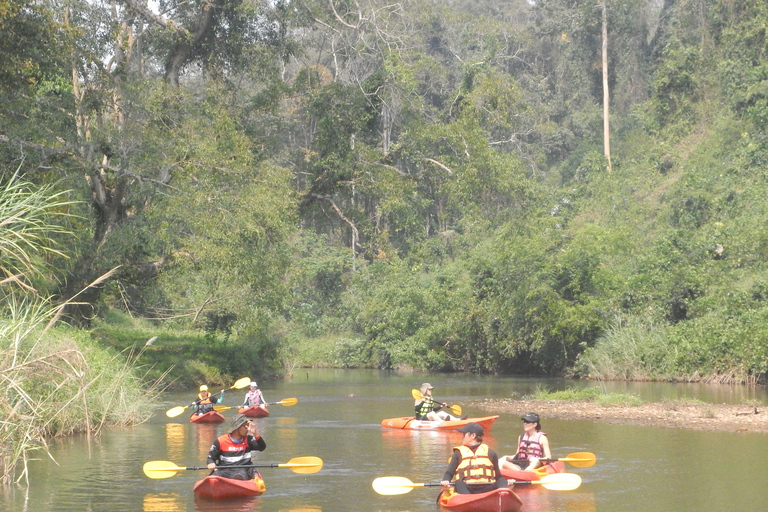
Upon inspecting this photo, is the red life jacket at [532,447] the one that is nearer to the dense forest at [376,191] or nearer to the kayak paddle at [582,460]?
the kayak paddle at [582,460]

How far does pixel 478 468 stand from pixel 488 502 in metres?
0.39

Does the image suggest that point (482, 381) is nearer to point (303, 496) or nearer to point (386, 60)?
point (386, 60)

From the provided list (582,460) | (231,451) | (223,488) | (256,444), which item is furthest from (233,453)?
(582,460)

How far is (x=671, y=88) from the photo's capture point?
4572cm

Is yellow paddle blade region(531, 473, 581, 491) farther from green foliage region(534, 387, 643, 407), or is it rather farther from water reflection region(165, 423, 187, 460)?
green foliage region(534, 387, 643, 407)

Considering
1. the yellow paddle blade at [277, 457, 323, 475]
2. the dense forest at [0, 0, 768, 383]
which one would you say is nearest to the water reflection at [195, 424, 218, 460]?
the yellow paddle blade at [277, 457, 323, 475]

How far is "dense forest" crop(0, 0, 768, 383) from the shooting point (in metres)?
22.0

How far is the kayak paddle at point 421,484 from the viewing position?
1077 centimetres

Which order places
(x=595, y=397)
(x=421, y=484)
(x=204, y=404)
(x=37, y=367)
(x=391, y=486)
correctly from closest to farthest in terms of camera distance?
1. (x=37, y=367)
2. (x=421, y=484)
3. (x=391, y=486)
4. (x=204, y=404)
5. (x=595, y=397)

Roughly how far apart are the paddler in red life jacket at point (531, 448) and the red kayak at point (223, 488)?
3.23 meters

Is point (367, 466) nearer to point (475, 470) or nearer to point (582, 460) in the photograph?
point (582, 460)

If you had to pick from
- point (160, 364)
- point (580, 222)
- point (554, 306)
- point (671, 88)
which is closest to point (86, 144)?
point (160, 364)

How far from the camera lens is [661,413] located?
739 inches

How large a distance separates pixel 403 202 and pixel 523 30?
33.8m
